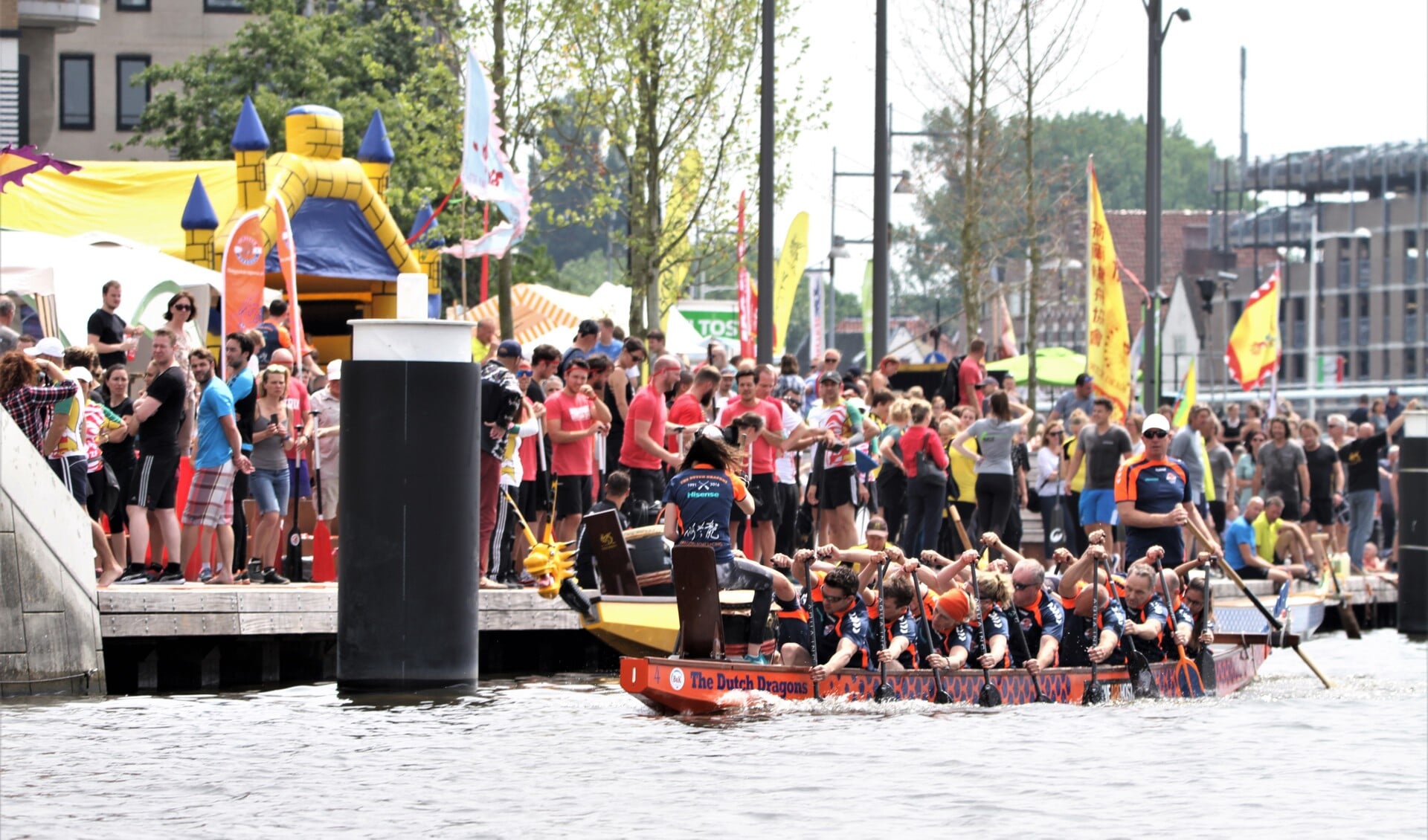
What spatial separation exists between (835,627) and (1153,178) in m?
10.9

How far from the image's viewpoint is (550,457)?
17.8 meters

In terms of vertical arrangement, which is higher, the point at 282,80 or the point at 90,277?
the point at 282,80

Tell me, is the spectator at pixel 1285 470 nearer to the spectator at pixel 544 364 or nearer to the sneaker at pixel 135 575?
the spectator at pixel 544 364

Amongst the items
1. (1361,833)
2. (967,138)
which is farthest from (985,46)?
(1361,833)

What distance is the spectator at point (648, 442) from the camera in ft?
56.0

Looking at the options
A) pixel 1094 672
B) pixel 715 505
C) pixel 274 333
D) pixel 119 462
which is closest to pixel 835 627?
pixel 715 505

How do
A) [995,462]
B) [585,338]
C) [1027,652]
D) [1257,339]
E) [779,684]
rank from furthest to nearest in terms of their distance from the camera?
[1257,339], [995,462], [585,338], [1027,652], [779,684]

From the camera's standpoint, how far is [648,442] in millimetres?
17062

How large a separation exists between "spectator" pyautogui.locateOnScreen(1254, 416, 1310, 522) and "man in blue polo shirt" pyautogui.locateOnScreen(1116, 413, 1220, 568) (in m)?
7.31

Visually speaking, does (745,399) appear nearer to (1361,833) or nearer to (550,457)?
(550,457)

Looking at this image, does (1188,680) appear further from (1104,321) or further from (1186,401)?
(1186,401)

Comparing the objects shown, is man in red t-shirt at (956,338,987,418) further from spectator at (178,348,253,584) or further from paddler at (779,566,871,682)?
spectator at (178,348,253,584)

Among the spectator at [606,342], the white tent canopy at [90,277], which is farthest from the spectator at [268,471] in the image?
the white tent canopy at [90,277]

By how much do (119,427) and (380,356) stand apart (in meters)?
3.08
